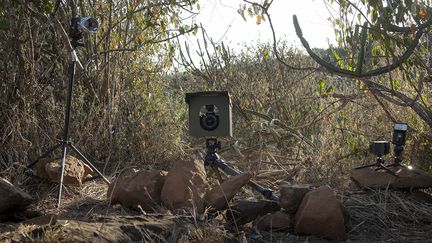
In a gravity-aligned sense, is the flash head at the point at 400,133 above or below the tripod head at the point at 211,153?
above

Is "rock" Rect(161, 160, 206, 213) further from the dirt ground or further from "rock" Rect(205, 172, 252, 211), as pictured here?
the dirt ground

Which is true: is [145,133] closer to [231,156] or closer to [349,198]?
[231,156]

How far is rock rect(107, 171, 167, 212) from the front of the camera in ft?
13.6

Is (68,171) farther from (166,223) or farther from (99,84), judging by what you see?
(166,223)

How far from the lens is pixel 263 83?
768cm

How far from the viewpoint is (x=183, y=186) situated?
13.1 ft

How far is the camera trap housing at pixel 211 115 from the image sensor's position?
455 cm

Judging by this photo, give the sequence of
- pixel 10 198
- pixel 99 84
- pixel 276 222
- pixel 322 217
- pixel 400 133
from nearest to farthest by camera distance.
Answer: pixel 322 217 < pixel 276 222 < pixel 10 198 < pixel 400 133 < pixel 99 84

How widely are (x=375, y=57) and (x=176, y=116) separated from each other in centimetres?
274

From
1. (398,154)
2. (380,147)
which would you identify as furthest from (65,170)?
(398,154)

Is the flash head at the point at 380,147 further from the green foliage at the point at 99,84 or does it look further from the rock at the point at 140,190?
the green foliage at the point at 99,84

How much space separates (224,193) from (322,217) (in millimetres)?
636

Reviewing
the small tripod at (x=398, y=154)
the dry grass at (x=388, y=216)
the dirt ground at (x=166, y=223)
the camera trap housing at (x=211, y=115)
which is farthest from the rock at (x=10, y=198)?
the small tripod at (x=398, y=154)

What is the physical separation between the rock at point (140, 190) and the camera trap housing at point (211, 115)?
496 mm
